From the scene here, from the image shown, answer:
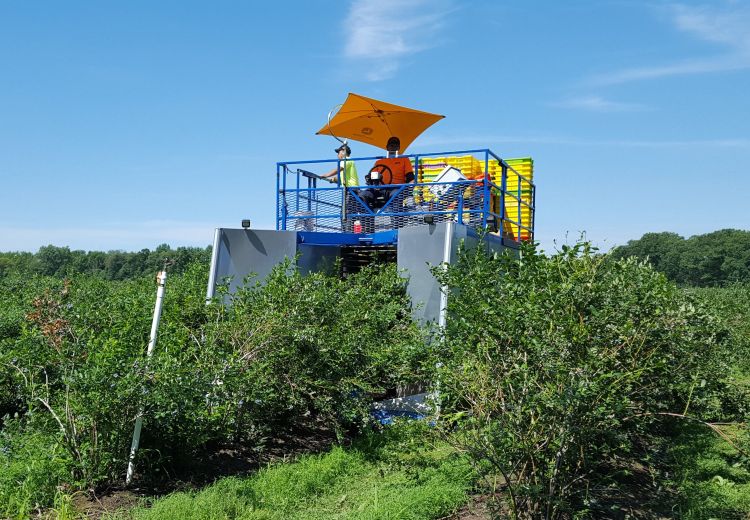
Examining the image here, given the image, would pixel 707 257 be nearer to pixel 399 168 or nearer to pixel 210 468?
pixel 399 168

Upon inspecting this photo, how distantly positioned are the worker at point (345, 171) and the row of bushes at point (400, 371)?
3271 millimetres

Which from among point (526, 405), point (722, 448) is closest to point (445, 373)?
point (526, 405)

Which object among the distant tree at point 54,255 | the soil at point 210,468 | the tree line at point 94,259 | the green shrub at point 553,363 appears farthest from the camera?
the distant tree at point 54,255

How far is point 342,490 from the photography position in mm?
7117

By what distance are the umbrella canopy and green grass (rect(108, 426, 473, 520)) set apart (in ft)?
23.0

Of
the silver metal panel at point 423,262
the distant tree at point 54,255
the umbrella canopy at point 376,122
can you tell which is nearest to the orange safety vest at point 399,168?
the umbrella canopy at point 376,122

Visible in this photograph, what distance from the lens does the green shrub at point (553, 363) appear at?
5.35 meters

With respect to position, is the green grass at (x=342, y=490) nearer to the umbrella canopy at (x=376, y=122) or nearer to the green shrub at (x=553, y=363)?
the green shrub at (x=553, y=363)

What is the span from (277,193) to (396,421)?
6180 millimetres

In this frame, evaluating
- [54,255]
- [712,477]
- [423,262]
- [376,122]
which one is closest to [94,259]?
[54,255]

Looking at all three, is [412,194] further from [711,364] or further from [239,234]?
[711,364]

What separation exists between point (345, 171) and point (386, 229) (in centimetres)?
122

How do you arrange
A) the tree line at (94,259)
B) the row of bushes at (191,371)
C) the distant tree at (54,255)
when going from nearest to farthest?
the row of bushes at (191,371) < the tree line at (94,259) < the distant tree at (54,255)

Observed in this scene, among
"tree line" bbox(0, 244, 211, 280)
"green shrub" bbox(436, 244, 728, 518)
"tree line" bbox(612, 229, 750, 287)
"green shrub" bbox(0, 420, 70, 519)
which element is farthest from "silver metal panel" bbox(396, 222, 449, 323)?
"tree line" bbox(612, 229, 750, 287)
